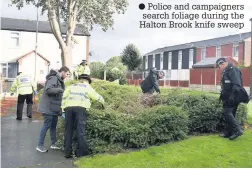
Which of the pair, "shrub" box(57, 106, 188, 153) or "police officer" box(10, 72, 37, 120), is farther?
"police officer" box(10, 72, 37, 120)

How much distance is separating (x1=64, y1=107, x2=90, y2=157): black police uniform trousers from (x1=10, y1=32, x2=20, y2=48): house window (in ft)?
108

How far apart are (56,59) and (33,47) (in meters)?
2.82

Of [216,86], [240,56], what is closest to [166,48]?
[240,56]

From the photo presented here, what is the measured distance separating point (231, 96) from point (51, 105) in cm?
378

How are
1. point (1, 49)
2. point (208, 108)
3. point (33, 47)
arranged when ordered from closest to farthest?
1. point (208, 108)
2. point (1, 49)
3. point (33, 47)

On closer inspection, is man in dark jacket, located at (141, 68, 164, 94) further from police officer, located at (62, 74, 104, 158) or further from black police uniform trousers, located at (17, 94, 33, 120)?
police officer, located at (62, 74, 104, 158)

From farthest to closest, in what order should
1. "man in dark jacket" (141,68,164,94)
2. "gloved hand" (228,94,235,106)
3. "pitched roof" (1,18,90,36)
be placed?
1. "pitched roof" (1,18,90,36)
2. "man in dark jacket" (141,68,164,94)
3. "gloved hand" (228,94,235,106)

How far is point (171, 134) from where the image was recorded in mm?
7000

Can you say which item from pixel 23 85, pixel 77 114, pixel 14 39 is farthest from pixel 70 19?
pixel 14 39

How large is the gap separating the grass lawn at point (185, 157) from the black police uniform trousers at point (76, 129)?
0.22 meters

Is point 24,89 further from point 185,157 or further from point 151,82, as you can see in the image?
point 185,157

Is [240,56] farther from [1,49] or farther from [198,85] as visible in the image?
[1,49]

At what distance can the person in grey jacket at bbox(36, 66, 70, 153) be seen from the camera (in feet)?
22.5

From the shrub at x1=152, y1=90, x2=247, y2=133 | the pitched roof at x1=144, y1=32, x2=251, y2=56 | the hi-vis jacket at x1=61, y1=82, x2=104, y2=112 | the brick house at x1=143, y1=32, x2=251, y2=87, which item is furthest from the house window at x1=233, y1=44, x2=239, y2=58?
the hi-vis jacket at x1=61, y1=82, x2=104, y2=112
